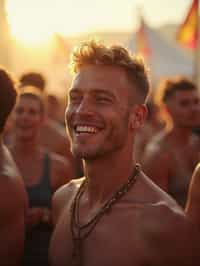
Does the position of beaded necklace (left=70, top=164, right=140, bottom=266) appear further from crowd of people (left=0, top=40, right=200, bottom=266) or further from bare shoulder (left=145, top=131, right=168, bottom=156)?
bare shoulder (left=145, top=131, right=168, bottom=156)

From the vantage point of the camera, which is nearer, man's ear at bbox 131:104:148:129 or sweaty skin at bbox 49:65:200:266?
sweaty skin at bbox 49:65:200:266

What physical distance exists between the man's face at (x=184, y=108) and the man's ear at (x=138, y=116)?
2.72 meters

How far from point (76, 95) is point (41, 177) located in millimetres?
1647

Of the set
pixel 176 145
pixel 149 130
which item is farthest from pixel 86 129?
pixel 149 130

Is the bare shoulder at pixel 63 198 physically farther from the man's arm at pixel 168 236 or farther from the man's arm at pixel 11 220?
the man's arm at pixel 168 236

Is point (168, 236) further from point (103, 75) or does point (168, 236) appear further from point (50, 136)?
point (50, 136)

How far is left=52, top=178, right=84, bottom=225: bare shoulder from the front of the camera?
307 cm

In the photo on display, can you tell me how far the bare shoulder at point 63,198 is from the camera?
3072mm

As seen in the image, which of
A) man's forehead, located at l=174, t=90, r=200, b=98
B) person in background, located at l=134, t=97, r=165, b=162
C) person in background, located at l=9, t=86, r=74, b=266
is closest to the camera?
person in background, located at l=9, t=86, r=74, b=266

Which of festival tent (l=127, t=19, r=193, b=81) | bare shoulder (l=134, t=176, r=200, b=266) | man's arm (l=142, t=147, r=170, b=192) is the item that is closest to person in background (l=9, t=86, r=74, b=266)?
man's arm (l=142, t=147, r=170, b=192)

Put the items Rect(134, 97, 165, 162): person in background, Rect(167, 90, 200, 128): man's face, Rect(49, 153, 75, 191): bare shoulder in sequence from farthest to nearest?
Rect(134, 97, 165, 162): person in background → Rect(167, 90, 200, 128): man's face → Rect(49, 153, 75, 191): bare shoulder

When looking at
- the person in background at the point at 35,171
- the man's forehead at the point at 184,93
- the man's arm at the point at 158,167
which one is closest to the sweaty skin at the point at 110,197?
the person in background at the point at 35,171

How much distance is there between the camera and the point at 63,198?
3.12 metres

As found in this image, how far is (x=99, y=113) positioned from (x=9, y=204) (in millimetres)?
660
